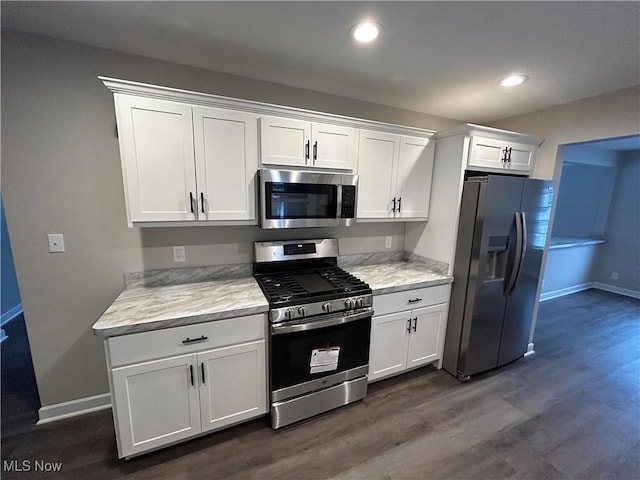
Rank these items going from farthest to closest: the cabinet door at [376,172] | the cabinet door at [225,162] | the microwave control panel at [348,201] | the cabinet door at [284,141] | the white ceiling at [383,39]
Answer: the cabinet door at [376,172] → the microwave control panel at [348,201] → the cabinet door at [284,141] → the cabinet door at [225,162] → the white ceiling at [383,39]

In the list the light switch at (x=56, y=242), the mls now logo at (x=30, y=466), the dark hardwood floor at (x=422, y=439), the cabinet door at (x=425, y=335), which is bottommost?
the dark hardwood floor at (x=422, y=439)

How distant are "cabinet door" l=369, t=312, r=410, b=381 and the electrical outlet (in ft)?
5.21

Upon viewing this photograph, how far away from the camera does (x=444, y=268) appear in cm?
251

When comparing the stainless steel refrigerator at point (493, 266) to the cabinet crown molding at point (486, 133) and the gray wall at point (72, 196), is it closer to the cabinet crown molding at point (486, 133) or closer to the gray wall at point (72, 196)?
the cabinet crown molding at point (486, 133)

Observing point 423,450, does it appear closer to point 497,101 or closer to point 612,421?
point 612,421

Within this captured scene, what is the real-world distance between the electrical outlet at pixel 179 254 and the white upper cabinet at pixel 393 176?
1.47 m

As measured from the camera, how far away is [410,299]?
228cm

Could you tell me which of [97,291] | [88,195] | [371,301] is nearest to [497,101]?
[371,301]

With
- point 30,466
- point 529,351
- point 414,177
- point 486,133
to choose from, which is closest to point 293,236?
point 414,177

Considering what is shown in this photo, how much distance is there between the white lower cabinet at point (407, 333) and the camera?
7.22 feet

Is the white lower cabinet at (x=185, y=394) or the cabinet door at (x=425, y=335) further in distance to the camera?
the cabinet door at (x=425, y=335)

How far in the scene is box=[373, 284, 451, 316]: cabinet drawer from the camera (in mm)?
2152

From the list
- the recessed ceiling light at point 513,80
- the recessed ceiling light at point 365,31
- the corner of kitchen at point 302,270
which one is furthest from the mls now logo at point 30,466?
the recessed ceiling light at point 513,80

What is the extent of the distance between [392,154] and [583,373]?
2.85 m
